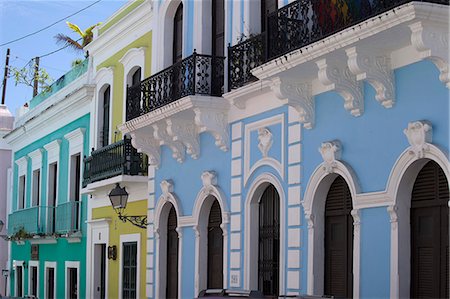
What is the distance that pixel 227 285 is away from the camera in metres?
13.4

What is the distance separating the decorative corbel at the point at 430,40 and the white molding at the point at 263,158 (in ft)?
11.6

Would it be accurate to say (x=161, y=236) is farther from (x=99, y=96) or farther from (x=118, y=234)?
(x=99, y=96)

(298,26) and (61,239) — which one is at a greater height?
(298,26)

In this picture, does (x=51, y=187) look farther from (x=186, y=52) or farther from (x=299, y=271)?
(x=299, y=271)

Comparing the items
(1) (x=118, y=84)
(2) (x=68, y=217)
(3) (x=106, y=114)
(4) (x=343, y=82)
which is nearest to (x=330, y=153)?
(4) (x=343, y=82)

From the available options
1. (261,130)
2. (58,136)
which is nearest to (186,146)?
(261,130)

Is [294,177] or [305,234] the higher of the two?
[294,177]

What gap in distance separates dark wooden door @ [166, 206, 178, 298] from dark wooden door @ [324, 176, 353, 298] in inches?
181

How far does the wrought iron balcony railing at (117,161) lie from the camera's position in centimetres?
1689

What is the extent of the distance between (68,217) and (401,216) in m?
12.8

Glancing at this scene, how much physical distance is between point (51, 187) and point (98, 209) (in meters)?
4.51

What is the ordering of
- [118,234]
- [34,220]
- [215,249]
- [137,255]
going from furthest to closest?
[34,220] < [118,234] < [137,255] < [215,249]

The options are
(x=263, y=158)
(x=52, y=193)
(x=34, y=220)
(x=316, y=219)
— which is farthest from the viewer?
(x=34, y=220)

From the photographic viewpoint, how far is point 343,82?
10.4m
